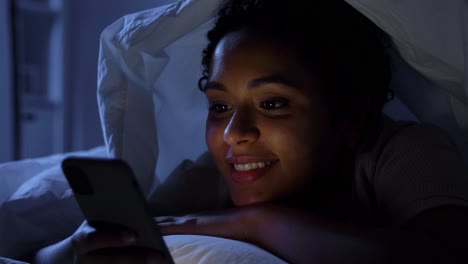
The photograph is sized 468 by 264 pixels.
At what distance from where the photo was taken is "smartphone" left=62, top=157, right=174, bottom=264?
1.66 feet

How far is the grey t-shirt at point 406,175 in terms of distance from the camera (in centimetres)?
71

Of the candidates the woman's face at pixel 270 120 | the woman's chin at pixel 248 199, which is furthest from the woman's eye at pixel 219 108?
the woman's chin at pixel 248 199

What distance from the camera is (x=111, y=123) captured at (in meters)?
1.04

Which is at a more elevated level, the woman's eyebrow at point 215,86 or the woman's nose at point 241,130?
the woman's eyebrow at point 215,86

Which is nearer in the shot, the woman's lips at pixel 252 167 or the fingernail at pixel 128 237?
the fingernail at pixel 128 237

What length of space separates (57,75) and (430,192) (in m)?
1.81

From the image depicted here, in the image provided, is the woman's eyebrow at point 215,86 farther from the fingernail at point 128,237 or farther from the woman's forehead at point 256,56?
the fingernail at point 128,237

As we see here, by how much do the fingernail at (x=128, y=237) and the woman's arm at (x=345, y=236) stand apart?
0.66 ft

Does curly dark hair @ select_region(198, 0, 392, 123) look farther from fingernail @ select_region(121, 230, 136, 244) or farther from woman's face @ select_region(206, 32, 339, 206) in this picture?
fingernail @ select_region(121, 230, 136, 244)

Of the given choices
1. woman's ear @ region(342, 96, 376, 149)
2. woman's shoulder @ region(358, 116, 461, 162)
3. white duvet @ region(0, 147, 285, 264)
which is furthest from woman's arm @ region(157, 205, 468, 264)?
white duvet @ region(0, 147, 285, 264)

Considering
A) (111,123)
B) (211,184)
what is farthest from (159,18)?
(211,184)

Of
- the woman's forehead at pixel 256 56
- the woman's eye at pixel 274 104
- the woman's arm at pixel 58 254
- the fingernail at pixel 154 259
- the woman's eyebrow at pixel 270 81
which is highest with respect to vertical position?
the woman's forehead at pixel 256 56

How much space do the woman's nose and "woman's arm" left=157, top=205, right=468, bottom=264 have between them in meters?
0.10

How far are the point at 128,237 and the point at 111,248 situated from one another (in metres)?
0.05
